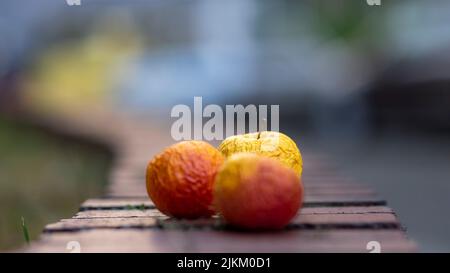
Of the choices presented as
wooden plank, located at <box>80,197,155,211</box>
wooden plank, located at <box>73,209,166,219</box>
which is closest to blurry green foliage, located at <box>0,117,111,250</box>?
wooden plank, located at <box>80,197,155,211</box>

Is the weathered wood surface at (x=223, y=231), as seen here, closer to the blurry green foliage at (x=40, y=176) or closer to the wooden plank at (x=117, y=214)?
the wooden plank at (x=117, y=214)

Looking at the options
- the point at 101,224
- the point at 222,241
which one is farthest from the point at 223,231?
the point at 101,224

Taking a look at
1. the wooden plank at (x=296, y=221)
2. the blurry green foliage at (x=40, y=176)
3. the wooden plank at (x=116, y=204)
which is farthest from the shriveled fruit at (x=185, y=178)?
the blurry green foliage at (x=40, y=176)

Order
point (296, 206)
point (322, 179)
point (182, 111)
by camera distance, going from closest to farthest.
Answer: point (296, 206), point (182, 111), point (322, 179)

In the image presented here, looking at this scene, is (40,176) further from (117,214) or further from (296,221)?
(296,221)

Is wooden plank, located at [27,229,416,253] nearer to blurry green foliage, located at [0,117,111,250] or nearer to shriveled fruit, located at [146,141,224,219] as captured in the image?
shriveled fruit, located at [146,141,224,219]
